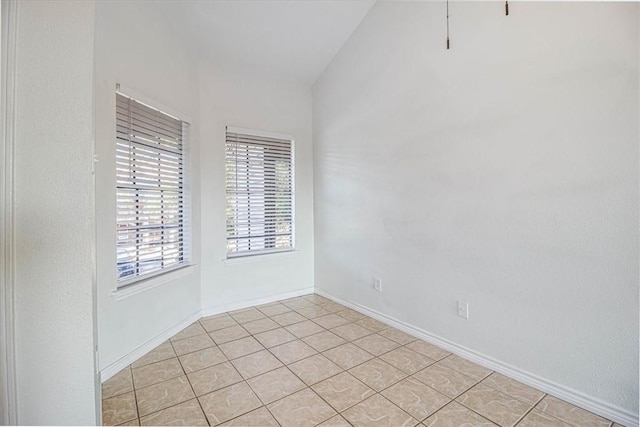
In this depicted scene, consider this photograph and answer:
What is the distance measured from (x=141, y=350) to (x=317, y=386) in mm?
1540

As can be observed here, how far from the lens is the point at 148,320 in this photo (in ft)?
8.56

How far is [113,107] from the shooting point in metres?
2.26

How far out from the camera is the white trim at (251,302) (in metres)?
3.44

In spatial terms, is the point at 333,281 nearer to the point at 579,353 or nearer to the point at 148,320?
the point at 148,320

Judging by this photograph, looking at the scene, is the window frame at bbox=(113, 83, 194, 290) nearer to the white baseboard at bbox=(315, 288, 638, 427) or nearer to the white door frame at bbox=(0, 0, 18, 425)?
the white door frame at bbox=(0, 0, 18, 425)

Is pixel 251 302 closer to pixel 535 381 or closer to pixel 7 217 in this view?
pixel 535 381

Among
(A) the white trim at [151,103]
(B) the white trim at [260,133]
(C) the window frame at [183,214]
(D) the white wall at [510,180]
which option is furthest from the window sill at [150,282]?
(D) the white wall at [510,180]

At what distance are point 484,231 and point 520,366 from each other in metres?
0.97

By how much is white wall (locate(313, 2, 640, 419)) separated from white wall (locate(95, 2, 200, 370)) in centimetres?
196

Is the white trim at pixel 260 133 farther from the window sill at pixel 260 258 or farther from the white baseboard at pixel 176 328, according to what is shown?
the white baseboard at pixel 176 328

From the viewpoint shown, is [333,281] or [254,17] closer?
[254,17]

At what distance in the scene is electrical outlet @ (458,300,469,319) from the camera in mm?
2438

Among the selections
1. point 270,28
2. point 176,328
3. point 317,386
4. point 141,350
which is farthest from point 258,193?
point 317,386

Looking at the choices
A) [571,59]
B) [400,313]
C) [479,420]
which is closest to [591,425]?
[479,420]
